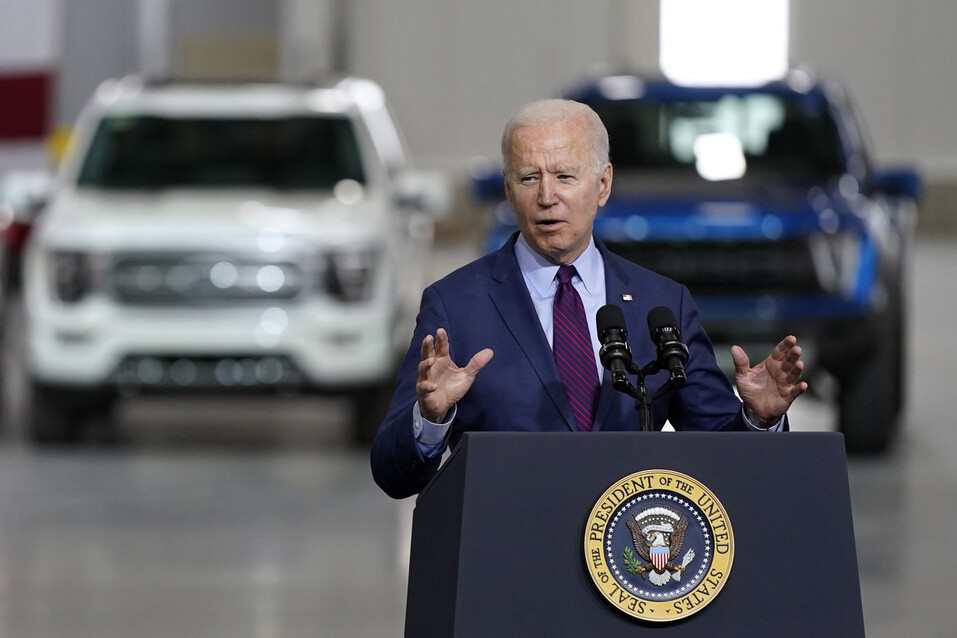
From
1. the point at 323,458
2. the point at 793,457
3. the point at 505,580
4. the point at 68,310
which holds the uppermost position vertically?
the point at 793,457

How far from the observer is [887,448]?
32.6 ft

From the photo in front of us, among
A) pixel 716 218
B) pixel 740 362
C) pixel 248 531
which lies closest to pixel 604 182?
pixel 740 362

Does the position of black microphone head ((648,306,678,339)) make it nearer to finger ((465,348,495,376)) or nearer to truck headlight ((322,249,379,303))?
finger ((465,348,495,376))

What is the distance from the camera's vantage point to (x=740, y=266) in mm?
9219

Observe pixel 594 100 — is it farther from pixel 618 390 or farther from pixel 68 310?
pixel 618 390

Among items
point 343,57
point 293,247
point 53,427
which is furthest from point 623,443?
point 343,57

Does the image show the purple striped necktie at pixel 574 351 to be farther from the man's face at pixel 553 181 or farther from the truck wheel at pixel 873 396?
the truck wheel at pixel 873 396

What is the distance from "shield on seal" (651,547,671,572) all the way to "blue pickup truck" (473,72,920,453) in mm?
6137

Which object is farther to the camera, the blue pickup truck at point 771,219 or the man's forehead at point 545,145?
the blue pickup truck at point 771,219

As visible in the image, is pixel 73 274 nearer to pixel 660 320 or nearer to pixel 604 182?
pixel 604 182

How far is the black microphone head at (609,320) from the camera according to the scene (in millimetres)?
3182

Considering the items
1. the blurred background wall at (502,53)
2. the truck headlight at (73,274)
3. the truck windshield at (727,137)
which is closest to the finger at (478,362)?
the truck windshield at (727,137)

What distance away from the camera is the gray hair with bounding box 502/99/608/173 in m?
3.30

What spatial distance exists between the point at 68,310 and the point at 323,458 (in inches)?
61.8
